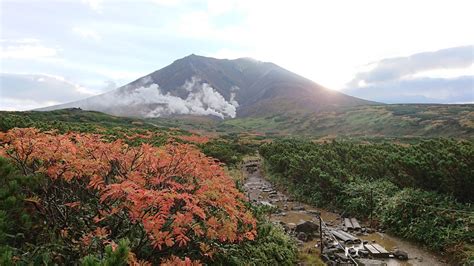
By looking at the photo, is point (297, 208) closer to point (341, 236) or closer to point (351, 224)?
point (351, 224)

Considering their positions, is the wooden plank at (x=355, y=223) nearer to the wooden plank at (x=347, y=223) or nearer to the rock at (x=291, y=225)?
the wooden plank at (x=347, y=223)

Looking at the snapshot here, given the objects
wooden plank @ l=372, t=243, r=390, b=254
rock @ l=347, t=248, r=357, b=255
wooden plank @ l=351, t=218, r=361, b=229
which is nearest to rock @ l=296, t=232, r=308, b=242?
rock @ l=347, t=248, r=357, b=255

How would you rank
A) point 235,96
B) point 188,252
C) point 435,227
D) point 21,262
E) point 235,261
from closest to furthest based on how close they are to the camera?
point 21,262
point 188,252
point 235,261
point 435,227
point 235,96

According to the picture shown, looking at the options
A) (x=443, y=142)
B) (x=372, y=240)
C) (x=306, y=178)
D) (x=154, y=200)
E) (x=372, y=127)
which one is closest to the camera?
(x=154, y=200)

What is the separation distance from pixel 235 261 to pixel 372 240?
247 inches

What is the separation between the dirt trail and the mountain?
9677cm

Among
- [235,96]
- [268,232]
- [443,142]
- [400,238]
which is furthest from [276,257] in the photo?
[235,96]

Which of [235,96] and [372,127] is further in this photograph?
[235,96]

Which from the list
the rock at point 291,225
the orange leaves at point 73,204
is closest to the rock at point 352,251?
the rock at point 291,225

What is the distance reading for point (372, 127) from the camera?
233 feet

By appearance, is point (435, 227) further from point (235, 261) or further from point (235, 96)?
point (235, 96)

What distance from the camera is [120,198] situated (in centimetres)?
536

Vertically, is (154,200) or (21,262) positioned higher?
(154,200)

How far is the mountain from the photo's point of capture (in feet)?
419
